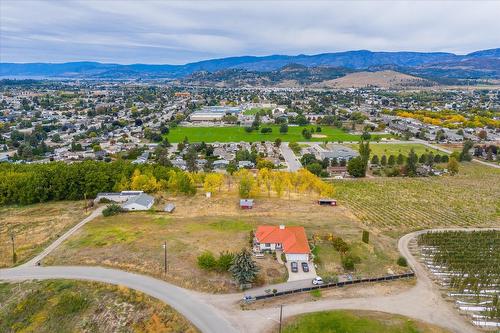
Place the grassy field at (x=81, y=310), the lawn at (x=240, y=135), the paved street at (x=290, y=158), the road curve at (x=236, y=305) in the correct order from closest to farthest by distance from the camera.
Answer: the road curve at (x=236, y=305), the grassy field at (x=81, y=310), the paved street at (x=290, y=158), the lawn at (x=240, y=135)

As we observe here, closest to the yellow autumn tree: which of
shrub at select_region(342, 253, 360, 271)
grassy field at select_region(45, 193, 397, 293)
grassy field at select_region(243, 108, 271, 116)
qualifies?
grassy field at select_region(45, 193, 397, 293)

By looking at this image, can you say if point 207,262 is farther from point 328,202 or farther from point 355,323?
point 328,202

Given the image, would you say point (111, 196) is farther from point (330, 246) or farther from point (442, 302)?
point (442, 302)

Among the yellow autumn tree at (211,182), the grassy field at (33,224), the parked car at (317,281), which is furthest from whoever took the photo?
the yellow autumn tree at (211,182)

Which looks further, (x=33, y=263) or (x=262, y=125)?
(x=262, y=125)

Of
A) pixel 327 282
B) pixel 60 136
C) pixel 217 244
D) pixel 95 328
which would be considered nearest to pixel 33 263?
pixel 95 328

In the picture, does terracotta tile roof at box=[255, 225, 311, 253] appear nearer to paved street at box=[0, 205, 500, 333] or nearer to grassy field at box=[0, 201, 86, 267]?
paved street at box=[0, 205, 500, 333]

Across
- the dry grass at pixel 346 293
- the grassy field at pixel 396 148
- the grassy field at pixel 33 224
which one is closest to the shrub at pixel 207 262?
the dry grass at pixel 346 293

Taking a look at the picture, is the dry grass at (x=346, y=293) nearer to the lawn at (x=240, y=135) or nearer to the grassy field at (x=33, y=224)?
the grassy field at (x=33, y=224)

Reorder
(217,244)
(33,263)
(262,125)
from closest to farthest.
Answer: (33,263) → (217,244) → (262,125)
